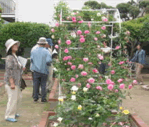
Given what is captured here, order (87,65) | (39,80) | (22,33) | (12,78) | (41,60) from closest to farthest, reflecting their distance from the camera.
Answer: (12,78) → (87,65) → (41,60) → (39,80) → (22,33)

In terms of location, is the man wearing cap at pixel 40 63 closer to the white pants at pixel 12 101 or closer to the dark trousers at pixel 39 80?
the dark trousers at pixel 39 80

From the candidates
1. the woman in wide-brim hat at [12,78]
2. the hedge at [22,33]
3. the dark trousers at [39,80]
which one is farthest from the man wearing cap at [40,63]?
the hedge at [22,33]

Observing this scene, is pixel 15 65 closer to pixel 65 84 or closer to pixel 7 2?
pixel 65 84

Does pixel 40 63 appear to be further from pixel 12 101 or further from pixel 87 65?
pixel 87 65

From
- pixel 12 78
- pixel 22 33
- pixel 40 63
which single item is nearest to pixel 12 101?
pixel 12 78

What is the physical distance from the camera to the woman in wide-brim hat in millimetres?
4715

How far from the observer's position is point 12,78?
4.73 meters

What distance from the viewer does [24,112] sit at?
18.4ft

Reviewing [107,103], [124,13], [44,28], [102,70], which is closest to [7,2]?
[124,13]

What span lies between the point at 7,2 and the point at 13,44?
1075 inches

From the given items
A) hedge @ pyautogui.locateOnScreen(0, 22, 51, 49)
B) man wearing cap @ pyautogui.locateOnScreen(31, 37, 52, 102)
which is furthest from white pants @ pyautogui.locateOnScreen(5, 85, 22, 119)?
hedge @ pyautogui.locateOnScreen(0, 22, 51, 49)

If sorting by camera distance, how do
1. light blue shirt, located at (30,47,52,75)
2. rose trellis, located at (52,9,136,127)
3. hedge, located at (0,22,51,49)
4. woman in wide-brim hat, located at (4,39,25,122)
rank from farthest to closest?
hedge, located at (0,22,51,49)
light blue shirt, located at (30,47,52,75)
woman in wide-brim hat, located at (4,39,25,122)
rose trellis, located at (52,9,136,127)

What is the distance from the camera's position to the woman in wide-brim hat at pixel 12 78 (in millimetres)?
4715

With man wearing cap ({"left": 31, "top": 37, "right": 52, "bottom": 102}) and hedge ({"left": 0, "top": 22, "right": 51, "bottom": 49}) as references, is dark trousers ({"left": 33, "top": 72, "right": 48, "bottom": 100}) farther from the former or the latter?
hedge ({"left": 0, "top": 22, "right": 51, "bottom": 49})
